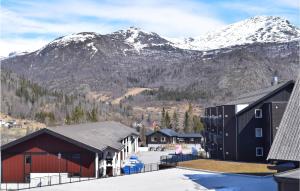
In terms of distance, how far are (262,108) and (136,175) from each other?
15.9 metres

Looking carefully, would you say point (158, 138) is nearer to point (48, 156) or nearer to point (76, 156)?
point (76, 156)

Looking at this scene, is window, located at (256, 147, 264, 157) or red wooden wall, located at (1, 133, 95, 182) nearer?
red wooden wall, located at (1, 133, 95, 182)

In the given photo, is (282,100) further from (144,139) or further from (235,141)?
(144,139)

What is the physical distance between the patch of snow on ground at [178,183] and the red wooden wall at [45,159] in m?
3.80

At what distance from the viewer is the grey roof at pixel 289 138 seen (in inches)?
970

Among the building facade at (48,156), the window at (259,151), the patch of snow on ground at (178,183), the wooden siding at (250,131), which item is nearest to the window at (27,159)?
the building facade at (48,156)

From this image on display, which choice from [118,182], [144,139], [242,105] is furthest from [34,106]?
[118,182]

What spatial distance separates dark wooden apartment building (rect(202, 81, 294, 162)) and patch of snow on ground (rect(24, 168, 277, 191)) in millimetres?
10917

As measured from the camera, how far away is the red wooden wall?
39.3 metres

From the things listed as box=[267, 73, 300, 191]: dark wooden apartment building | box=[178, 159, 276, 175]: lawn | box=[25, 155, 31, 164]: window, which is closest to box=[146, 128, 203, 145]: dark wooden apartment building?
box=[178, 159, 276, 175]: lawn

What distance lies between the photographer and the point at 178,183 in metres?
33.2

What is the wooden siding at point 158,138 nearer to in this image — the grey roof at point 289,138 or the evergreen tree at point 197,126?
the evergreen tree at point 197,126

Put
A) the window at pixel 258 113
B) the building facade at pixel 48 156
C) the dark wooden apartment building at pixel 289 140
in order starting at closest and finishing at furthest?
the dark wooden apartment building at pixel 289 140 < the building facade at pixel 48 156 < the window at pixel 258 113

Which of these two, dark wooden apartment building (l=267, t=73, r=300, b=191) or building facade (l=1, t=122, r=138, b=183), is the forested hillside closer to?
building facade (l=1, t=122, r=138, b=183)
